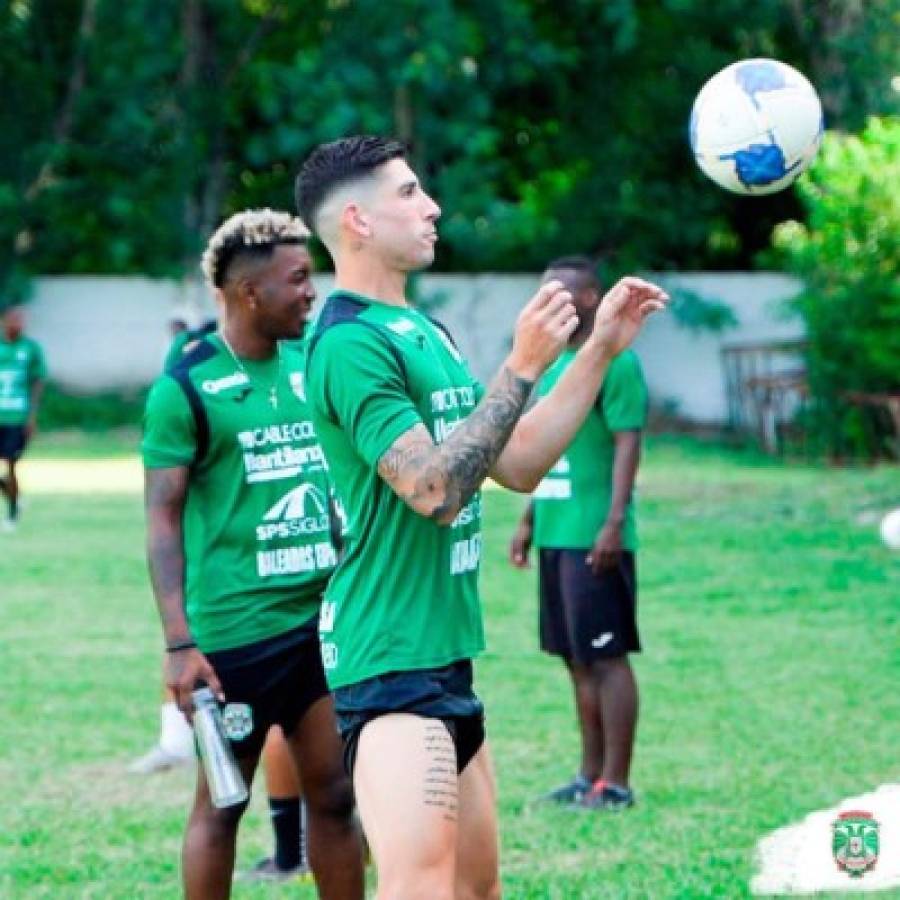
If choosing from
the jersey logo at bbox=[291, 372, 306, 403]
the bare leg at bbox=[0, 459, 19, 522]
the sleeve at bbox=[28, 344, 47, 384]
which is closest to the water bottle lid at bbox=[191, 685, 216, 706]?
the jersey logo at bbox=[291, 372, 306, 403]

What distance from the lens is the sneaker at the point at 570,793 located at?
28.1ft

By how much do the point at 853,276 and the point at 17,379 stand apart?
10696mm

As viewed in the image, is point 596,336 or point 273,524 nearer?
point 596,336

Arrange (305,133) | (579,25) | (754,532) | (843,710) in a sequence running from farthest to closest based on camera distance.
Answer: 1. (579,25)
2. (305,133)
3. (754,532)
4. (843,710)

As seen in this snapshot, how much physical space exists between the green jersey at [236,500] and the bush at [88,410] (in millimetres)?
28724

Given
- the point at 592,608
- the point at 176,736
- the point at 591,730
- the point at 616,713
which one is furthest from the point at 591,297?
the point at 176,736

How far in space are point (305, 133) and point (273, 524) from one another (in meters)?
31.1

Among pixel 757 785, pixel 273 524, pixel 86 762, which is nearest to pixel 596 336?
pixel 273 524

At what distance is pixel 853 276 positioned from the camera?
26.9m

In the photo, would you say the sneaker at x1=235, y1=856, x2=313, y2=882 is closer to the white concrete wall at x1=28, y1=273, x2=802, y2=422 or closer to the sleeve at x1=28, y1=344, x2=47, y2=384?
the sleeve at x1=28, y1=344, x2=47, y2=384

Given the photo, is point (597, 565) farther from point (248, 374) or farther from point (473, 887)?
point (473, 887)

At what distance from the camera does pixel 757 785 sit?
28.7ft

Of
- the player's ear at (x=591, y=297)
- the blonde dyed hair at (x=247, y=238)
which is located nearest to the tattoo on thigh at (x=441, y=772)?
the blonde dyed hair at (x=247, y=238)

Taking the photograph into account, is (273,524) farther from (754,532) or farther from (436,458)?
(754,532)
